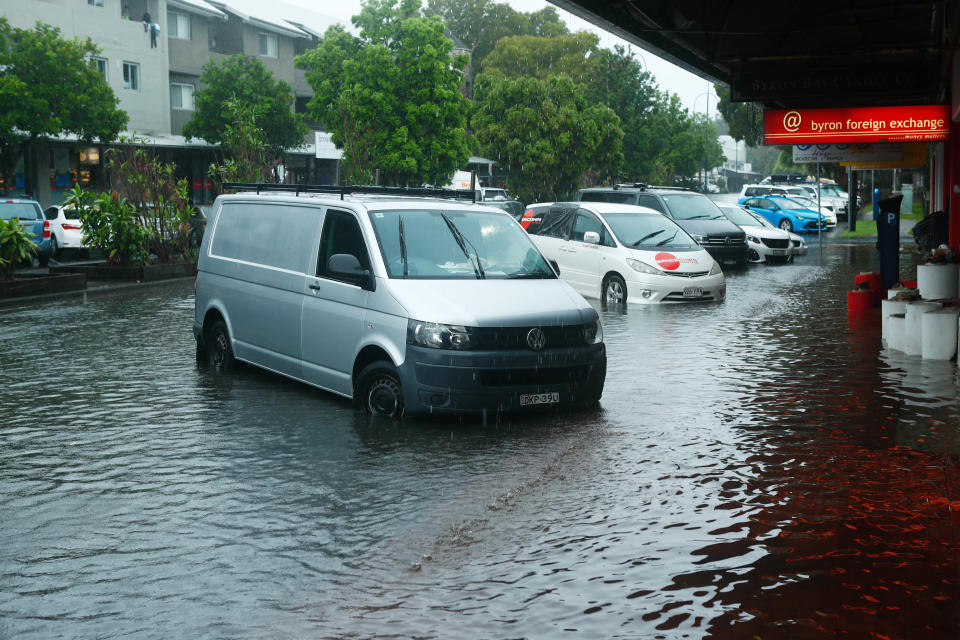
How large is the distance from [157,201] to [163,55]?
2579 cm

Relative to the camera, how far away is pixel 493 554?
576 cm

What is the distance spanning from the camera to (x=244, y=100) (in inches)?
1881

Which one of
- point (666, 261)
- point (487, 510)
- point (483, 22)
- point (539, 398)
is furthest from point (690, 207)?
point (483, 22)

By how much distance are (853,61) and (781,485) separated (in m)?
12.2

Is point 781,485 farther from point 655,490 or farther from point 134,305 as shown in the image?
point 134,305

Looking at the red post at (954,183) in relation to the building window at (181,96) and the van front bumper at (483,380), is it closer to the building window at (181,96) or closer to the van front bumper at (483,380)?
the van front bumper at (483,380)

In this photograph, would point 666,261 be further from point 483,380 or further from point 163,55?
Result: point 163,55

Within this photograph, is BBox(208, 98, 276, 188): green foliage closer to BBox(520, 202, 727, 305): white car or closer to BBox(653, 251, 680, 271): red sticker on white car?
BBox(520, 202, 727, 305): white car

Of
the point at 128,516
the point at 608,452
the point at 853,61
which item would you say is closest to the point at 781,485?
the point at 608,452

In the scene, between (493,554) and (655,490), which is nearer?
(493,554)

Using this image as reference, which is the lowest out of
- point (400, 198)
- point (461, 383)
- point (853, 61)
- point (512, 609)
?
point (512, 609)

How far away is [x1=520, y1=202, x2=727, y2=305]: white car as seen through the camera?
726 inches

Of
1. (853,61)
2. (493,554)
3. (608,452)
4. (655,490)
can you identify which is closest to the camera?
(493,554)

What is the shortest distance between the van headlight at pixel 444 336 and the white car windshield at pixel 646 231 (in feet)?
34.9
